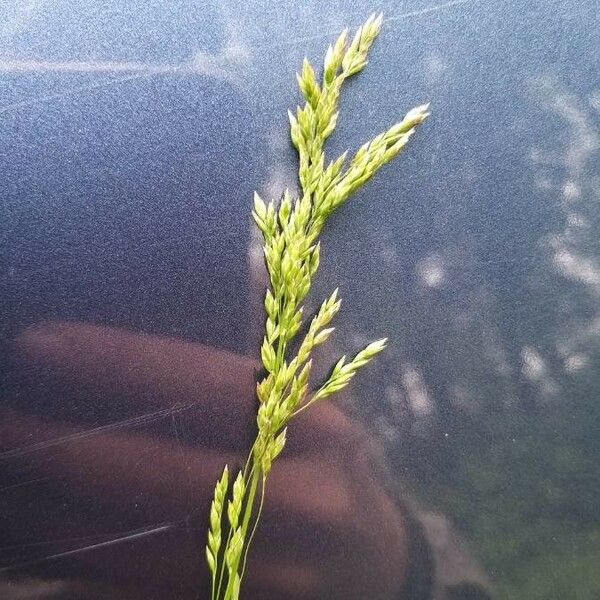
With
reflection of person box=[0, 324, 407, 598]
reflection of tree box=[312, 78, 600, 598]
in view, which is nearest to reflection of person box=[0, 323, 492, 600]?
reflection of person box=[0, 324, 407, 598]

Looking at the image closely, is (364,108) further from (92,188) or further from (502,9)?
(92,188)

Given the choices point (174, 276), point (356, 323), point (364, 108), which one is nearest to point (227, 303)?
point (174, 276)

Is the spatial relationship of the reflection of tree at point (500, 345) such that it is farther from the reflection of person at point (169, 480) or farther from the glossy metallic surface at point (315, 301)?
the reflection of person at point (169, 480)

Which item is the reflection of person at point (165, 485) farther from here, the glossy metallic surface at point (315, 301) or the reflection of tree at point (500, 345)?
the reflection of tree at point (500, 345)

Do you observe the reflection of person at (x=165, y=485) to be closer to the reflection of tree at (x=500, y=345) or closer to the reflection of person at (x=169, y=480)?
the reflection of person at (x=169, y=480)

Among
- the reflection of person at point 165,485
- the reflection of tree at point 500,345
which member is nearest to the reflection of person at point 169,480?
the reflection of person at point 165,485

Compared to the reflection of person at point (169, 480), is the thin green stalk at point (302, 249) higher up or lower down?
higher up

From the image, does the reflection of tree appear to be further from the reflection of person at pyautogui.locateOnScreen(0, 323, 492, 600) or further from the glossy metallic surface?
the reflection of person at pyautogui.locateOnScreen(0, 323, 492, 600)
